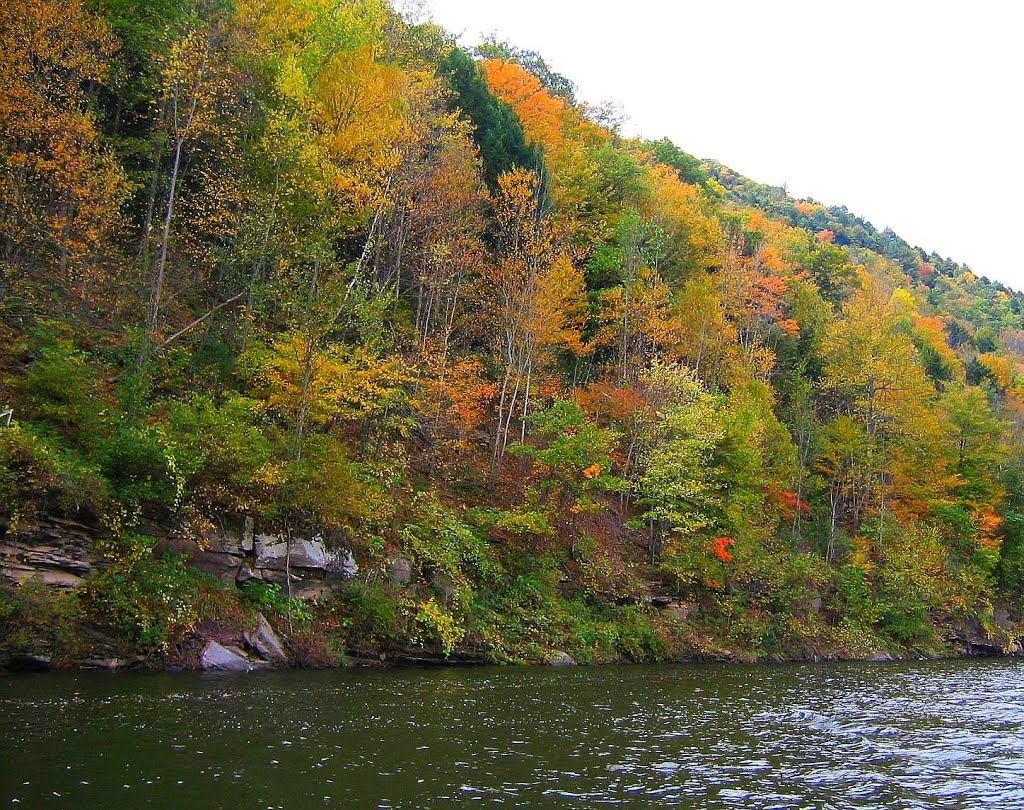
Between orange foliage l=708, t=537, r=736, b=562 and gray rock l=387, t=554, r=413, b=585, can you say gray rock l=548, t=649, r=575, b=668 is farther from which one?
orange foliage l=708, t=537, r=736, b=562

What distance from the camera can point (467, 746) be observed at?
44.6ft

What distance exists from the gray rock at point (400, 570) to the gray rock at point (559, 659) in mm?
5911

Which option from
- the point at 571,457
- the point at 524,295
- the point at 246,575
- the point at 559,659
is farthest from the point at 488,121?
the point at 246,575

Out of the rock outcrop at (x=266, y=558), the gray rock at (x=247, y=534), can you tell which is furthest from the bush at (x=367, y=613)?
the gray rock at (x=247, y=534)

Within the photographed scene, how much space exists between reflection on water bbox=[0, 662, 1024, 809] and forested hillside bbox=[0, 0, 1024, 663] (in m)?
4.29

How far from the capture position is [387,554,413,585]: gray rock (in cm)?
2502

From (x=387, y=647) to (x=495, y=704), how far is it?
6.76 m

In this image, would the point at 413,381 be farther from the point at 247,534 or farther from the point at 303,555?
the point at 247,534

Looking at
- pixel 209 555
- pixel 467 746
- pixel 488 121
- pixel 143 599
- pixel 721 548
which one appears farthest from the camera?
pixel 488 121

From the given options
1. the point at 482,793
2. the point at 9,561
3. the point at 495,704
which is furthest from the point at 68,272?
the point at 482,793

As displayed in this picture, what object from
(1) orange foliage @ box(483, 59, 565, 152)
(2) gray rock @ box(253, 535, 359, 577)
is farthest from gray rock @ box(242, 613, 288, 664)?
(1) orange foliage @ box(483, 59, 565, 152)

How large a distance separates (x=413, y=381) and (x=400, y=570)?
7.36 meters

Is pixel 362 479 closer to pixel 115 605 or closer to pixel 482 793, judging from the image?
pixel 115 605

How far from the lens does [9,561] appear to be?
1739cm
